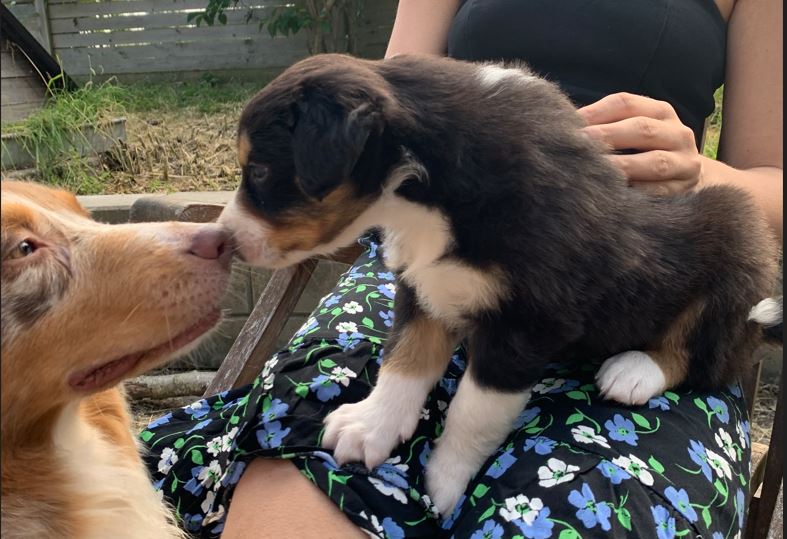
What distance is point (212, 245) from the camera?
1668mm

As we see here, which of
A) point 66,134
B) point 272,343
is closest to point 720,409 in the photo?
point 272,343

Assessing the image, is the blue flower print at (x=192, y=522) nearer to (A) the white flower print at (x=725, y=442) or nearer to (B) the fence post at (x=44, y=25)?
(A) the white flower print at (x=725, y=442)

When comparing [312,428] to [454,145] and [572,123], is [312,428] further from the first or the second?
[572,123]

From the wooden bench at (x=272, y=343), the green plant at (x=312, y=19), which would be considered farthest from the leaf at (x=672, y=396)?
the green plant at (x=312, y=19)

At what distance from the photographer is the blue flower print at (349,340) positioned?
2.01 meters

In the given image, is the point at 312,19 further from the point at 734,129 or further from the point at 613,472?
the point at 613,472

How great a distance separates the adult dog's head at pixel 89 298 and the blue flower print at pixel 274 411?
0.28m

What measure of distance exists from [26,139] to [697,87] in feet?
9.90

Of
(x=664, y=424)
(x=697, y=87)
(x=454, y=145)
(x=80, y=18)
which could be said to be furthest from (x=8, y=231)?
(x=80, y=18)

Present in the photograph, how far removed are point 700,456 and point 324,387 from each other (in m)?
0.91

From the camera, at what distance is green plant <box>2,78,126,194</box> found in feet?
12.8

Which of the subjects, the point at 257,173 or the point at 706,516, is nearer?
the point at 706,516

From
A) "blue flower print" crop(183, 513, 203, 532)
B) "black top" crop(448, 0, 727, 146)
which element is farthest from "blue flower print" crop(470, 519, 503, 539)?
"black top" crop(448, 0, 727, 146)

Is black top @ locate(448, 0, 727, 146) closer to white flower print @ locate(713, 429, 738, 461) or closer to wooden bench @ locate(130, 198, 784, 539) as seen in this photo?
wooden bench @ locate(130, 198, 784, 539)
